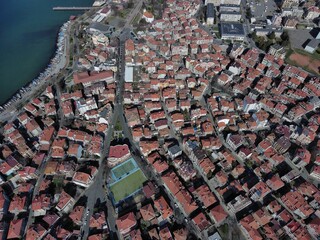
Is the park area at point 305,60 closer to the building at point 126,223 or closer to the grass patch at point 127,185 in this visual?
the grass patch at point 127,185

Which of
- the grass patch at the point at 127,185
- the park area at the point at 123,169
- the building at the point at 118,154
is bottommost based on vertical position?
the grass patch at the point at 127,185

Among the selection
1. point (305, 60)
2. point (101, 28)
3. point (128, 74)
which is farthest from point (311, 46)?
point (101, 28)

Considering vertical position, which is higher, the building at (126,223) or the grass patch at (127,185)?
the grass patch at (127,185)

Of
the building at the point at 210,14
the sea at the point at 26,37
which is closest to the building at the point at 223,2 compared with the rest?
the building at the point at 210,14

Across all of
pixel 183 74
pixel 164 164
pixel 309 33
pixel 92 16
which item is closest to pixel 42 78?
pixel 92 16

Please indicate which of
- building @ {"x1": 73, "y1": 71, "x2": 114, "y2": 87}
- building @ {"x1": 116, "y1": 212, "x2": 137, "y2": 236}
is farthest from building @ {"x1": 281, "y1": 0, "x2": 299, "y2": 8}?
building @ {"x1": 116, "y1": 212, "x2": 137, "y2": 236}

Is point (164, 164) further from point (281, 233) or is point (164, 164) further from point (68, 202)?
point (281, 233)

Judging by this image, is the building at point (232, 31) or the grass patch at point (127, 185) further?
the building at point (232, 31)

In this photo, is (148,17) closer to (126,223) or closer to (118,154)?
(118,154)
